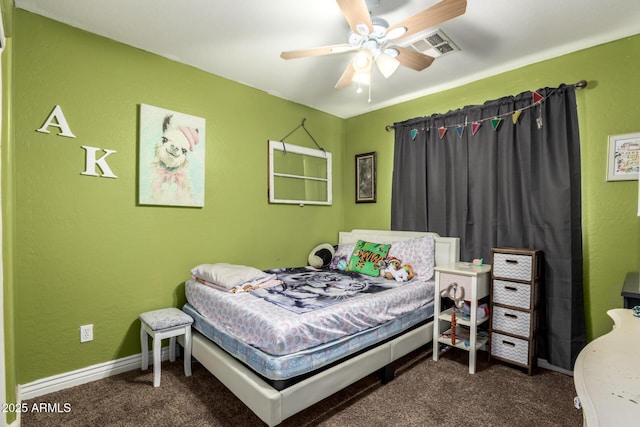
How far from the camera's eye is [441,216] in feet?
10.8

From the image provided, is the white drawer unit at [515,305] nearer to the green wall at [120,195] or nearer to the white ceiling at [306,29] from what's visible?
the green wall at [120,195]

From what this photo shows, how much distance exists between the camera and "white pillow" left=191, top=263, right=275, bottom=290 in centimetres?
240

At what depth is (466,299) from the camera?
2.56 m

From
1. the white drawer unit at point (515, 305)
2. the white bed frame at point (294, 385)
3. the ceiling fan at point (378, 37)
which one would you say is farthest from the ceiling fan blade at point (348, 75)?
the white bed frame at point (294, 385)

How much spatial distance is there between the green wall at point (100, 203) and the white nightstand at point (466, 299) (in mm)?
1867

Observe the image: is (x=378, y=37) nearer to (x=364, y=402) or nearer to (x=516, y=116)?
(x=516, y=116)

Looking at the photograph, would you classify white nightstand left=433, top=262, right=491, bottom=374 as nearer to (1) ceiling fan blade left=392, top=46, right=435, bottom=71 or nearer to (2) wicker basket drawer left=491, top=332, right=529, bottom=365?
(2) wicker basket drawer left=491, top=332, right=529, bottom=365

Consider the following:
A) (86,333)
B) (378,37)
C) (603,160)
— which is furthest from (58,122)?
(603,160)

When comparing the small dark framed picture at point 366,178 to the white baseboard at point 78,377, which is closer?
the white baseboard at point 78,377

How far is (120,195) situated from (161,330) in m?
1.09

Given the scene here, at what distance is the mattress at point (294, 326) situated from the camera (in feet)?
5.67

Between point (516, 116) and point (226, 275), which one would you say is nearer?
point (226, 275)

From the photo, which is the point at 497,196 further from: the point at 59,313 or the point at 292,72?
the point at 59,313

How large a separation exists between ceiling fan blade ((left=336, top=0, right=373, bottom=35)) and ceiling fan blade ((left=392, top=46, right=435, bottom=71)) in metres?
0.30
